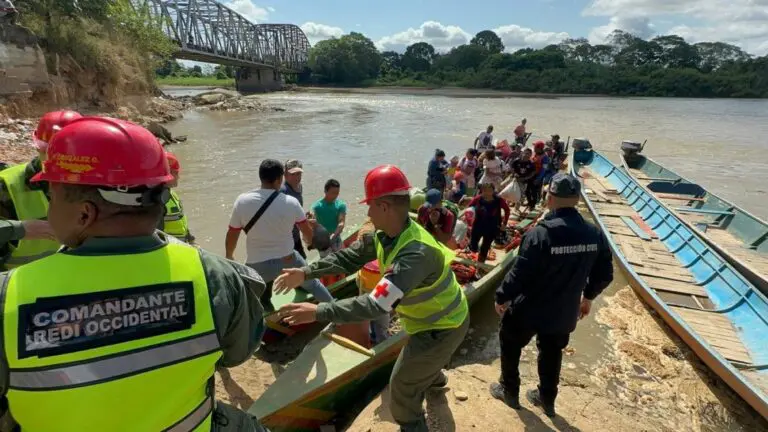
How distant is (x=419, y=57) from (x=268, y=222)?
355ft

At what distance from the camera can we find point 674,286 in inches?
253

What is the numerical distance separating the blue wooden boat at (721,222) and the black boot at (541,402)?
4.90 m

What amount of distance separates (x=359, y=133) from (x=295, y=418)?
2328 cm

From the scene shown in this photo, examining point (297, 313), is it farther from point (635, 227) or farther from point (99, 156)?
point (635, 227)

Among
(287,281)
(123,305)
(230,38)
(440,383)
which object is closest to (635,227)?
(440,383)

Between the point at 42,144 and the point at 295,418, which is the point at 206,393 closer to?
the point at 295,418

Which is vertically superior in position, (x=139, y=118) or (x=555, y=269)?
(x=555, y=269)

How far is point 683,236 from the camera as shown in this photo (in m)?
8.00

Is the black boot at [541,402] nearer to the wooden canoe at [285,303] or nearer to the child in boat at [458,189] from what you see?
the wooden canoe at [285,303]

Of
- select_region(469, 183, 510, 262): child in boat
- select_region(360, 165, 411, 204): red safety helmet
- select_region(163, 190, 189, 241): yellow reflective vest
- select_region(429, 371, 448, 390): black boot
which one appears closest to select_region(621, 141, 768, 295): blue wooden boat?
select_region(469, 183, 510, 262): child in boat

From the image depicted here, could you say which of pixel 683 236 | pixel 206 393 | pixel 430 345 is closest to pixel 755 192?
pixel 683 236

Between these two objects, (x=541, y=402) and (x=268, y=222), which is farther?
(x=268, y=222)

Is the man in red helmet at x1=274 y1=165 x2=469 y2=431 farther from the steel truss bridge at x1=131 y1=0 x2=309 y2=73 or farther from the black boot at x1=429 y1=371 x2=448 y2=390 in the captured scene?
the steel truss bridge at x1=131 y1=0 x2=309 y2=73

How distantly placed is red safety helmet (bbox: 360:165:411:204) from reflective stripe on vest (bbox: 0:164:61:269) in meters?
2.23
